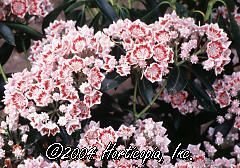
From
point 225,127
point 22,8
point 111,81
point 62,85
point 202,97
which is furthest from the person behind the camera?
point 22,8

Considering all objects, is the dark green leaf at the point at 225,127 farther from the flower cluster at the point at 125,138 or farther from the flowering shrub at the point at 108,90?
the flower cluster at the point at 125,138

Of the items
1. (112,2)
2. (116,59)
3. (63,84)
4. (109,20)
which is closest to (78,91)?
(63,84)

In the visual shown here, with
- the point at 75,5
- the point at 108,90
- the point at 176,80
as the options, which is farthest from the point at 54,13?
the point at 176,80

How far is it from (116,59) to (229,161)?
18.8 inches

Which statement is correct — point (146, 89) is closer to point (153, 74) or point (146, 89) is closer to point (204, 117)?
point (153, 74)

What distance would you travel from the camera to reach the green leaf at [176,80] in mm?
1708

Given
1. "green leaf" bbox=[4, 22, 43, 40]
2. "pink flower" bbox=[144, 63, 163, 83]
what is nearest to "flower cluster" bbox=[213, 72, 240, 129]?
"pink flower" bbox=[144, 63, 163, 83]

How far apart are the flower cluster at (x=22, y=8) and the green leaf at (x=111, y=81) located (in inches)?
21.8

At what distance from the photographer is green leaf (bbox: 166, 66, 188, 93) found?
171 centimetres

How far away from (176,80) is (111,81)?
203 millimetres

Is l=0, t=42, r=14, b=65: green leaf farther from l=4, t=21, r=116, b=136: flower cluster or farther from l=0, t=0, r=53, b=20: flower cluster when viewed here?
l=4, t=21, r=116, b=136: flower cluster

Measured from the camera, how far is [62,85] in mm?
1603

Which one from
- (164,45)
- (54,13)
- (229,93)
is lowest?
(229,93)

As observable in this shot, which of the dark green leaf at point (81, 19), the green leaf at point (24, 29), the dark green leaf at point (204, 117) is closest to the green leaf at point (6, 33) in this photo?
the green leaf at point (24, 29)
